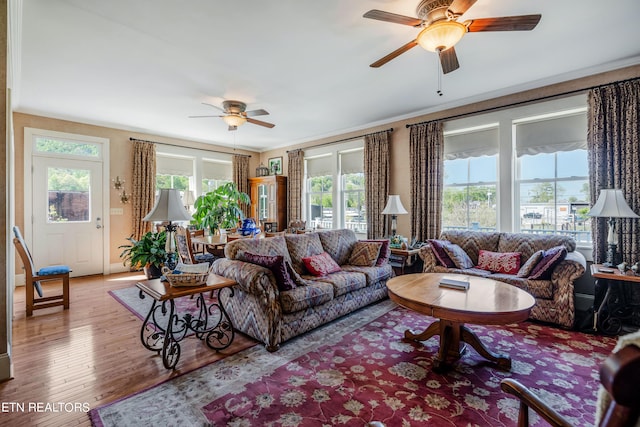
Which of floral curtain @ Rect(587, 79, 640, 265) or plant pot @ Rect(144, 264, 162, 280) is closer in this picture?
floral curtain @ Rect(587, 79, 640, 265)

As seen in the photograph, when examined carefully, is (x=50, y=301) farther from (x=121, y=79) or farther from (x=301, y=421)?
(x=301, y=421)

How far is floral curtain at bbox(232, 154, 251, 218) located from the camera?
24.4ft

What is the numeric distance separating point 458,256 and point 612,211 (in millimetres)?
1552

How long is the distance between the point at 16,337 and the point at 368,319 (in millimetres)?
3523

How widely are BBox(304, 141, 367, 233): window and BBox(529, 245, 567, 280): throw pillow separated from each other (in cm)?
307

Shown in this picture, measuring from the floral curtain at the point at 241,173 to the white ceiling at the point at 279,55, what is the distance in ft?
8.26

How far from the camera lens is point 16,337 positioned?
2836mm

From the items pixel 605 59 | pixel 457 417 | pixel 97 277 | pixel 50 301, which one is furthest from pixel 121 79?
pixel 605 59

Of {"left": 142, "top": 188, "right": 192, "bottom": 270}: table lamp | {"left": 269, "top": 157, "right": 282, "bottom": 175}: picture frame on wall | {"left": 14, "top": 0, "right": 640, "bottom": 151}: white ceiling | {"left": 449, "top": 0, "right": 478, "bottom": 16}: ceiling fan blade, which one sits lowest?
{"left": 142, "top": 188, "right": 192, "bottom": 270}: table lamp

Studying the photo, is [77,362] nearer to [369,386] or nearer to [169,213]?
[169,213]

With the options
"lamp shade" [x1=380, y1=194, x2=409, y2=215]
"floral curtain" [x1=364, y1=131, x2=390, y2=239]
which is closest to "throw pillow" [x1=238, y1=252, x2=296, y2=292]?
"lamp shade" [x1=380, y1=194, x2=409, y2=215]

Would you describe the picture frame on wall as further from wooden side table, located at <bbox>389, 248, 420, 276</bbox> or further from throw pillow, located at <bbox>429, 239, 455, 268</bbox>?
throw pillow, located at <bbox>429, 239, 455, 268</bbox>

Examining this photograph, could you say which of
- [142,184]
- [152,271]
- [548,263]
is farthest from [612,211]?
[142,184]

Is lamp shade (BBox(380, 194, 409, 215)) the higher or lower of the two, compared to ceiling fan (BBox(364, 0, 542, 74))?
lower
